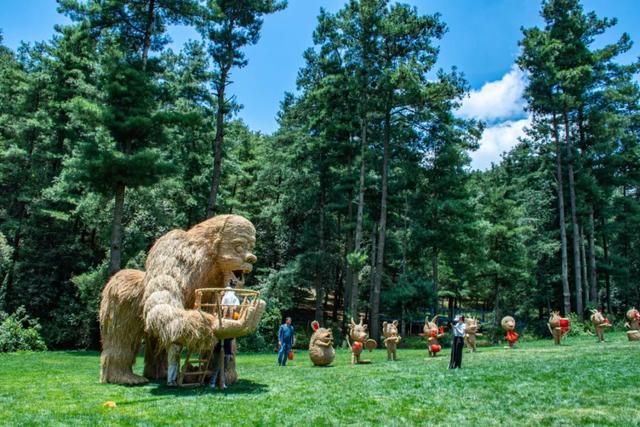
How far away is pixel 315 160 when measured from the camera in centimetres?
3161

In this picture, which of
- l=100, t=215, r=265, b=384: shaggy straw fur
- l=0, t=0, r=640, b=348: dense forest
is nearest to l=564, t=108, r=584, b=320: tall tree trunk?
l=0, t=0, r=640, b=348: dense forest

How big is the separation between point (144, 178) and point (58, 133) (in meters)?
12.6

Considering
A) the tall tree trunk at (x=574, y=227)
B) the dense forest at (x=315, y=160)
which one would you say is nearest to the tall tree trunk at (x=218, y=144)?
the dense forest at (x=315, y=160)

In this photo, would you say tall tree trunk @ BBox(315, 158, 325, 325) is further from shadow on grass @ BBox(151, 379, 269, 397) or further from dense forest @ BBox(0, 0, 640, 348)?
shadow on grass @ BBox(151, 379, 269, 397)

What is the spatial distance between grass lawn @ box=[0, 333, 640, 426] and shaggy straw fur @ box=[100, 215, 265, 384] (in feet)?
2.66

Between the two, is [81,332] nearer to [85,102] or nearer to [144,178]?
[144,178]

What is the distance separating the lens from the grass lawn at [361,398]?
6777mm

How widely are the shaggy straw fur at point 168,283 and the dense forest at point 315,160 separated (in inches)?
345

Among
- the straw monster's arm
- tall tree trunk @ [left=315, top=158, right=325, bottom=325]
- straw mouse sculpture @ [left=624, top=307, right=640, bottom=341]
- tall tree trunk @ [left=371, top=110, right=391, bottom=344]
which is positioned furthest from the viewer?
tall tree trunk @ [left=315, top=158, right=325, bottom=325]

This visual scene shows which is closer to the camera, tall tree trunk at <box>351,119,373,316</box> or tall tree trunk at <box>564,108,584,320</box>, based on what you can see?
tall tree trunk at <box>351,119,373,316</box>

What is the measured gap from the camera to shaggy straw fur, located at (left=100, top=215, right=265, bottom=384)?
9.21m

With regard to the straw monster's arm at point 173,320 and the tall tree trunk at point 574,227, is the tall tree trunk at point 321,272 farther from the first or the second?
the straw monster's arm at point 173,320

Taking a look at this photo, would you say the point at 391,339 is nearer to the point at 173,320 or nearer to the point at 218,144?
the point at 173,320

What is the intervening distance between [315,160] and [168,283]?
23191mm
